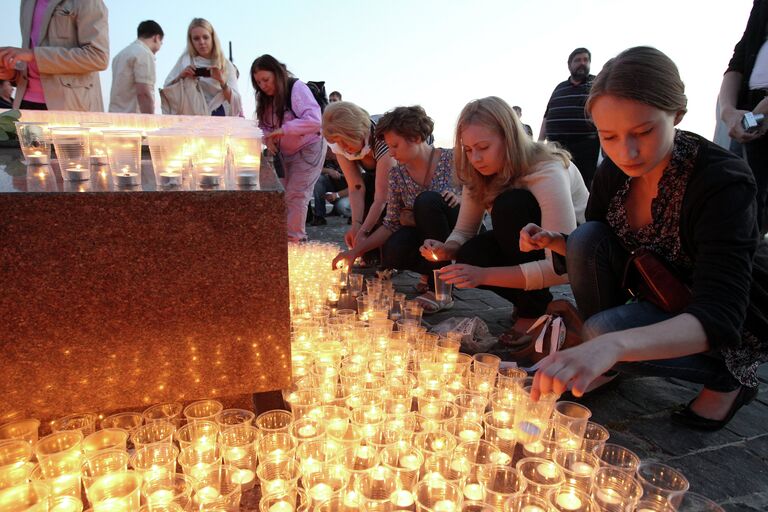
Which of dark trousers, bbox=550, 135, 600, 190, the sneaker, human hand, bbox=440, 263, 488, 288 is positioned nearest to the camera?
human hand, bbox=440, 263, 488, 288

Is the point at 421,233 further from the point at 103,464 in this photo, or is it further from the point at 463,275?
the point at 103,464

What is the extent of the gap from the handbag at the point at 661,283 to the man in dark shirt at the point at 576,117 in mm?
4735

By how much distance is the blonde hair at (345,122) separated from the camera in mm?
4797

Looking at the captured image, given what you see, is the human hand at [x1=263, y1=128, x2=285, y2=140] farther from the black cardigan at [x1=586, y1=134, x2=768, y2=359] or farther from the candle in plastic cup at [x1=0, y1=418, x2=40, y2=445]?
the black cardigan at [x1=586, y1=134, x2=768, y2=359]

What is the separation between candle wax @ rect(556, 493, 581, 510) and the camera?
1.67 m

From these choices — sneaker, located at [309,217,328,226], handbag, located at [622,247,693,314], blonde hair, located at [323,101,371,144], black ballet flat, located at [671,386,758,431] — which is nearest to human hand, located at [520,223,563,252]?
handbag, located at [622,247,693,314]

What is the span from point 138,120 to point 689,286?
3.83 meters

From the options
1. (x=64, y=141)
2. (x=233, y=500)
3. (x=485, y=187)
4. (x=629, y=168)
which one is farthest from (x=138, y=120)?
(x=629, y=168)

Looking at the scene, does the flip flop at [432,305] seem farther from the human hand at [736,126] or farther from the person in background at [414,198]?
the human hand at [736,126]

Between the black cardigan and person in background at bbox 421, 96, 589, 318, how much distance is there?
1.07 m

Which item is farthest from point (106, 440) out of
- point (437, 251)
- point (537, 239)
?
point (437, 251)

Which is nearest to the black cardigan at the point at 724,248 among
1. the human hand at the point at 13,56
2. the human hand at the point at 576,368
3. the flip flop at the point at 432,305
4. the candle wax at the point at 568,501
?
the human hand at the point at 576,368

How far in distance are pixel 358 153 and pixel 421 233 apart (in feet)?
3.60

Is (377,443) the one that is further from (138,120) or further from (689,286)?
(138,120)
